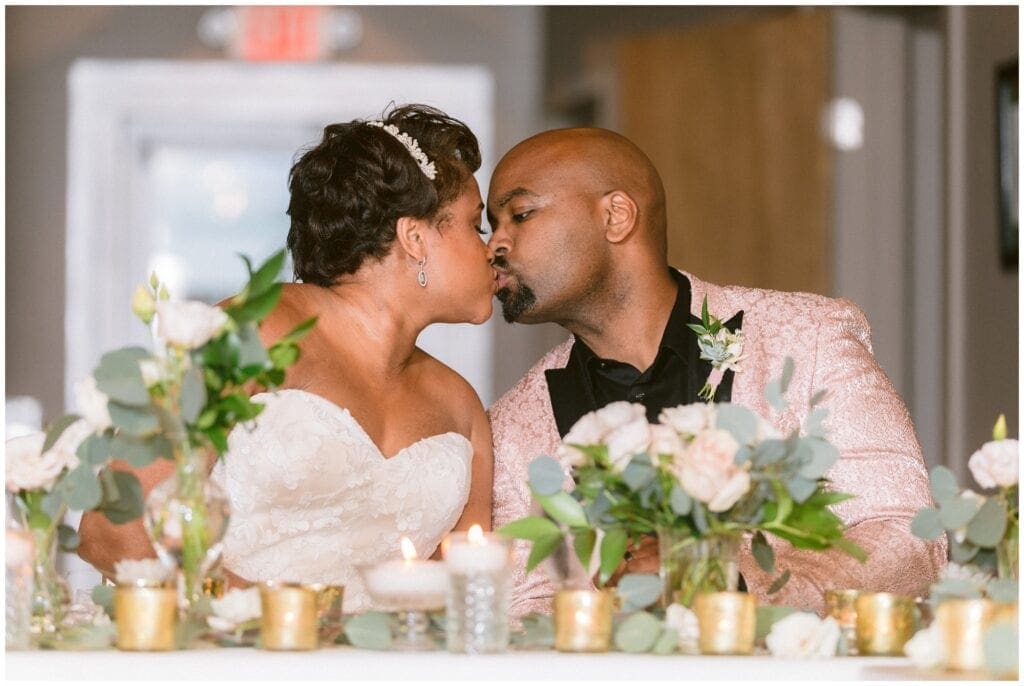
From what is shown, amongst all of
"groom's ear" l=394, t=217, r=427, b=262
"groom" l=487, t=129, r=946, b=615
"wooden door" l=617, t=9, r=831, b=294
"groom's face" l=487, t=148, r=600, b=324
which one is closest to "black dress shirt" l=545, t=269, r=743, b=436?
"groom" l=487, t=129, r=946, b=615

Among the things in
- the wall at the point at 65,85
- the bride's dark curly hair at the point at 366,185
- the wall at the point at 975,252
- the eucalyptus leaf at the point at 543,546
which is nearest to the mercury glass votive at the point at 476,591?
the eucalyptus leaf at the point at 543,546

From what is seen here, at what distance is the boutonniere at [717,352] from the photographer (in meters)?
2.91

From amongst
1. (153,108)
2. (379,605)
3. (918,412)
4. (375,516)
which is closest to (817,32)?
(918,412)

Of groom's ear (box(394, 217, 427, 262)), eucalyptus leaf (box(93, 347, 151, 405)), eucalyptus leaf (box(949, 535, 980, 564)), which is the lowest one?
eucalyptus leaf (box(949, 535, 980, 564))

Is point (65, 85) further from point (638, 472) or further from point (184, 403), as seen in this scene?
point (638, 472)

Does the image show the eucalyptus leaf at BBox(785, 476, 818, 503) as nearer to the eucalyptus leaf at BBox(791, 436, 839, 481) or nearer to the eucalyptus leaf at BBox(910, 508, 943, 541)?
the eucalyptus leaf at BBox(791, 436, 839, 481)

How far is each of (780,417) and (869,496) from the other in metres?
0.25

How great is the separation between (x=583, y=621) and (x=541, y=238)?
153 centimetres

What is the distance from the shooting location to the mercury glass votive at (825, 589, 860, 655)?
5.64ft

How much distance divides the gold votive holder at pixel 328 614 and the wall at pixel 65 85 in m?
4.61

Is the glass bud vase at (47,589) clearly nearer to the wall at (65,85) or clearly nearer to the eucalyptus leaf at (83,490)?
the eucalyptus leaf at (83,490)

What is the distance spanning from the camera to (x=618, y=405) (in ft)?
5.62

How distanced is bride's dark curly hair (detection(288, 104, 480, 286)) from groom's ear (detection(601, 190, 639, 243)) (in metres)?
0.37

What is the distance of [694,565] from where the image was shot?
68.2 inches
